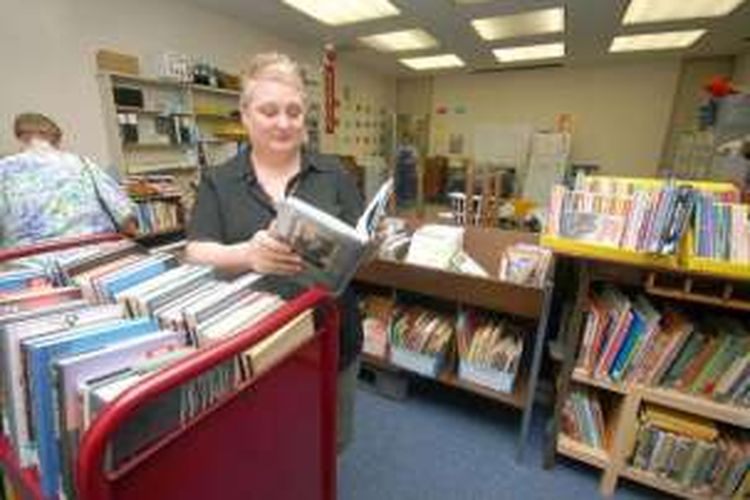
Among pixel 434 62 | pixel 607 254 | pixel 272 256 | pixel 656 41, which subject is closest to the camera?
pixel 272 256

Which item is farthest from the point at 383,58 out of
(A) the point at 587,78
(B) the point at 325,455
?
(B) the point at 325,455

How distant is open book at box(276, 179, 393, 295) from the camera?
70 centimetres

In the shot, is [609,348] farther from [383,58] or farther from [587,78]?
[587,78]

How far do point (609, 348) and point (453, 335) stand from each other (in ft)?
2.22

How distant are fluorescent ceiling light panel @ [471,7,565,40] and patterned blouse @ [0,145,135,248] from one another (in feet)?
13.4

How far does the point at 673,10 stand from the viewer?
4.07m

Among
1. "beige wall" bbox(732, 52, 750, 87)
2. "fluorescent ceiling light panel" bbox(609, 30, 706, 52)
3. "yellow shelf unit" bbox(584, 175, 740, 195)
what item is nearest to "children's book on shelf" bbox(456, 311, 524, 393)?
"yellow shelf unit" bbox(584, 175, 740, 195)

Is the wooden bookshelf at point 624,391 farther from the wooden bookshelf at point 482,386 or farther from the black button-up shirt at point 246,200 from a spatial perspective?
the black button-up shirt at point 246,200

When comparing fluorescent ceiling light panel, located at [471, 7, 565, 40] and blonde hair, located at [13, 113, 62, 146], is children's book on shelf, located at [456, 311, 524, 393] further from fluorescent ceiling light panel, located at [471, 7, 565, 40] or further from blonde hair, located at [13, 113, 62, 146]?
fluorescent ceiling light panel, located at [471, 7, 565, 40]

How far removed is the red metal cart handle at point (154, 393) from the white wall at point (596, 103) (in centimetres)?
751

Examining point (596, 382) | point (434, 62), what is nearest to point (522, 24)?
point (434, 62)

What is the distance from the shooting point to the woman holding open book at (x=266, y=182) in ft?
3.34

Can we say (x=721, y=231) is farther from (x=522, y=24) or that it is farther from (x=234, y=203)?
(x=522, y=24)

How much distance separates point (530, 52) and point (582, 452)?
5.86 meters
